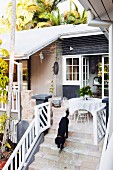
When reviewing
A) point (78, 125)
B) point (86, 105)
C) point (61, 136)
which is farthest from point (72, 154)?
point (86, 105)

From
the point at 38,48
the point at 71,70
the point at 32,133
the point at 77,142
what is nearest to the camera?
the point at 77,142

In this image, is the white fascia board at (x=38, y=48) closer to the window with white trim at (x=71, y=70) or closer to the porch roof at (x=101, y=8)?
the window with white trim at (x=71, y=70)

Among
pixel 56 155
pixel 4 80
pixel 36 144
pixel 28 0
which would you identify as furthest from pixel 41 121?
pixel 28 0

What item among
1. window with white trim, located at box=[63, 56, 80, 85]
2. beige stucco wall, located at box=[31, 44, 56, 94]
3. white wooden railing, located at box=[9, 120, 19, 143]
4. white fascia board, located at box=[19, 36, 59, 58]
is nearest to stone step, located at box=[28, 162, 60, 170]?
white wooden railing, located at box=[9, 120, 19, 143]

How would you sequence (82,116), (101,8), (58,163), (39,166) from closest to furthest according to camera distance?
(101,8), (58,163), (39,166), (82,116)

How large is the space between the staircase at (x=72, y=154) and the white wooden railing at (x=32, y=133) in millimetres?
285

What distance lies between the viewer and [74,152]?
6484 mm

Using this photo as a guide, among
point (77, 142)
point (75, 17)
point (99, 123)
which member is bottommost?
point (77, 142)

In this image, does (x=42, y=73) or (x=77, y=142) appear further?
(x=42, y=73)

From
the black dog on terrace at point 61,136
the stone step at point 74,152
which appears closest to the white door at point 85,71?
the black dog on terrace at point 61,136

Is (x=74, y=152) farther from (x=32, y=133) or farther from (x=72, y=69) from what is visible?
(x=72, y=69)

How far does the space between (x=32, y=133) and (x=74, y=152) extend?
150 cm

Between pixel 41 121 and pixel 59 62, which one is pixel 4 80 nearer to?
pixel 41 121

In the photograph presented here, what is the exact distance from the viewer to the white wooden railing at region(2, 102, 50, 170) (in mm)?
6711
